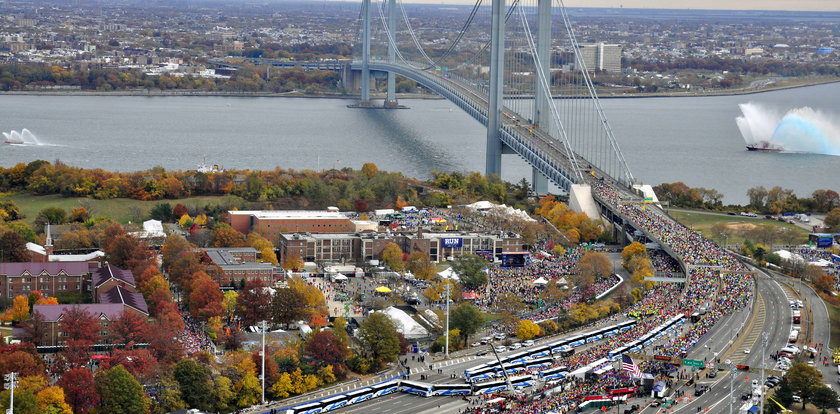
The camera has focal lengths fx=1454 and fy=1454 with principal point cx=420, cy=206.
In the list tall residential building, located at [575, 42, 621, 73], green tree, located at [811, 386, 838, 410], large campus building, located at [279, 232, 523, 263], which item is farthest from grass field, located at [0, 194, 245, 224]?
tall residential building, located at [575, 42, 621, 73]

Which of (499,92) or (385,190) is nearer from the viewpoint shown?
(385,190)

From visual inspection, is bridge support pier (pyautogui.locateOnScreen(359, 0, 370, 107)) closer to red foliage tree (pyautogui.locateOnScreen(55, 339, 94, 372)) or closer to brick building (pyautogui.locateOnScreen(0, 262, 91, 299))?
brick building (pyautogui.locateOnScreen(0, 262, 91, 299))

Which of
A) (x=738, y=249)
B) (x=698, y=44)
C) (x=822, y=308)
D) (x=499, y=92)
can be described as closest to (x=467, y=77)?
(x=499, y=92)

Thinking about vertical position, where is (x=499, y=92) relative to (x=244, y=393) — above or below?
above

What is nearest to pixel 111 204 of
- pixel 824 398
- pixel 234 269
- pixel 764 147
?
pixel 234 269

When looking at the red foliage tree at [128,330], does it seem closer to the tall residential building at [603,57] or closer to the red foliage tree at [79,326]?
the red foliage tree at [79,326]

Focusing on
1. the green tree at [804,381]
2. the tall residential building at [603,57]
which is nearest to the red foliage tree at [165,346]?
the green tree at [804,381]

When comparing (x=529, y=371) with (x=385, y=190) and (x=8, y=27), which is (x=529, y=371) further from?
(x=8, y=27)
